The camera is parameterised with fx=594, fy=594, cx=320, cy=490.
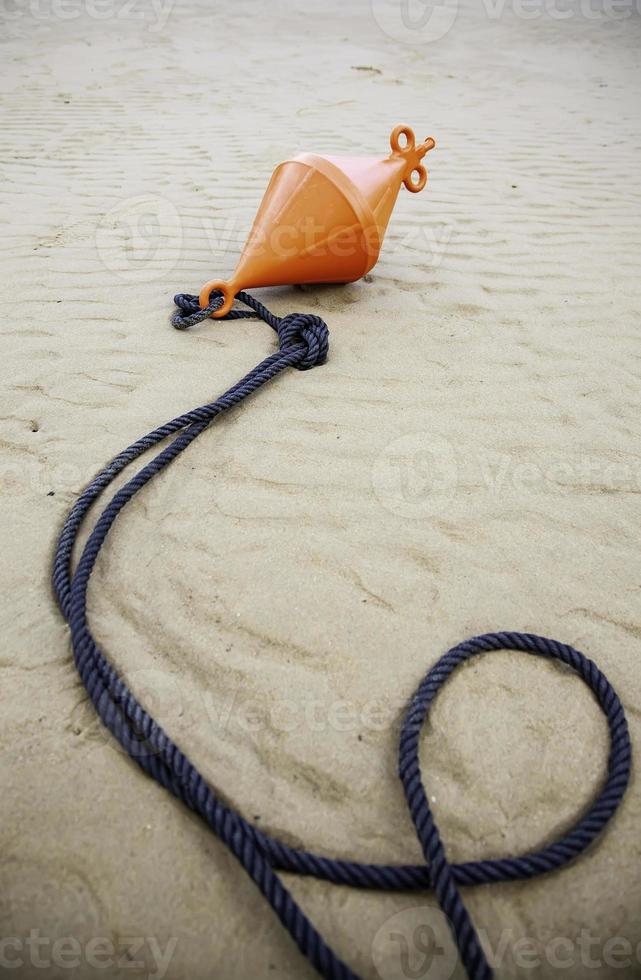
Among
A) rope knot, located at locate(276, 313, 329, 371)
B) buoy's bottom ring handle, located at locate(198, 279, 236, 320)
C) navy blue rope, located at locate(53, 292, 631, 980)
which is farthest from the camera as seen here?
buoy's bottom ring handle, located at locate(198, 279, 236, 320)

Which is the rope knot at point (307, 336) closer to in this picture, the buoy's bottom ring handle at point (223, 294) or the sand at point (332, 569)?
the sand at point (332, 569)

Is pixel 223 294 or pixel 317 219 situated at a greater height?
pixel 317 219

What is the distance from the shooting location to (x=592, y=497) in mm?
1934

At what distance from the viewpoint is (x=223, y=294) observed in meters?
2.72

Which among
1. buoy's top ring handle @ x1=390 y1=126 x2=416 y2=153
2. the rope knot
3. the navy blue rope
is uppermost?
buoy's top ring handle @ x1=390 y1=126 x2=416 y2=153

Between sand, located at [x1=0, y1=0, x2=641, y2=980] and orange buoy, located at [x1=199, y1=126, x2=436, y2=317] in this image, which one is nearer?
sand, located at [x1=0, y1=0, x2=641, y2=980]

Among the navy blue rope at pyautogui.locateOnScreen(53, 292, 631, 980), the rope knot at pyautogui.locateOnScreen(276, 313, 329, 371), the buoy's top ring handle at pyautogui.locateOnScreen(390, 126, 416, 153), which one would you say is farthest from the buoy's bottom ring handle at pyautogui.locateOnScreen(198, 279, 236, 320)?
the navy blue rope at pyautogui.locateOnScreen(53, 292, 631, 980)

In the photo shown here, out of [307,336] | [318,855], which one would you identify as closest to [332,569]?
Answer: [318,855]

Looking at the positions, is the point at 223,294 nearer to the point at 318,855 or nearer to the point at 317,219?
the point at 317,219

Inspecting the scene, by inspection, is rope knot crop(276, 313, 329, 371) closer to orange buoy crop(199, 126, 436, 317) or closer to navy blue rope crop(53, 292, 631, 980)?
Result: orange buoy crop(199, 126, 436, 317)

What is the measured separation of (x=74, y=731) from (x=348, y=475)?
1.08 meters

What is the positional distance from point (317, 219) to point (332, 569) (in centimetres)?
158

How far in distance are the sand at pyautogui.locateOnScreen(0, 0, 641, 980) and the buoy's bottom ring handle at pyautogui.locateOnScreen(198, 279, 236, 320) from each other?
0.10 meters

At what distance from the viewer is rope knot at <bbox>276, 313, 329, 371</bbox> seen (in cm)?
240
